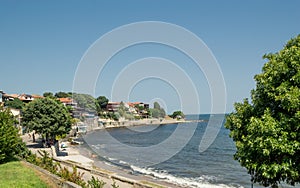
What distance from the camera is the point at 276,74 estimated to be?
1040cm

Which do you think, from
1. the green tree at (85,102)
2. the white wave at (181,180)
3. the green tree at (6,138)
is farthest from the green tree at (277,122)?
the green tree at (85,102)

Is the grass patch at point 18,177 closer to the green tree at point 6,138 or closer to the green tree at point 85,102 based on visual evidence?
the green tree at point 6,138

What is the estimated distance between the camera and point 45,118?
116ft

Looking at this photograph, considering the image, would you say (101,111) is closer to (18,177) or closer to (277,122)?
(18,177)

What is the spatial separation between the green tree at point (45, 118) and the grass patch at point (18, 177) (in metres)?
20.2

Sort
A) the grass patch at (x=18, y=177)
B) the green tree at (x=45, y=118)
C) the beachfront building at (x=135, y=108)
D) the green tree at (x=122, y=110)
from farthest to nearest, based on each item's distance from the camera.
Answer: the beachfront building at (x=135, y=108)
the green tree at (x=122, y=110)
the green tree at (x=45, y=118)
the grass patch at (x=18, y=177)

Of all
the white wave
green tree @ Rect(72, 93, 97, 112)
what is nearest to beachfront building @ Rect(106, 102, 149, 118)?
green tree @ Rect(72, 93, 97, 112)

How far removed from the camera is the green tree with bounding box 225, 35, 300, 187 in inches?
365

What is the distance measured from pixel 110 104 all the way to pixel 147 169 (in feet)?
406

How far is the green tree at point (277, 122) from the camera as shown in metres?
9.27

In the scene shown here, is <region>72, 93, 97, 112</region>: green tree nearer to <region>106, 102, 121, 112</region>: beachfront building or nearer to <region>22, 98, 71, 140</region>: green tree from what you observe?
<region>106, 102, 121, 112</region>: beachfront building

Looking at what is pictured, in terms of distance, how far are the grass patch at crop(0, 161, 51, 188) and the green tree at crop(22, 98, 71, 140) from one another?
20153mm

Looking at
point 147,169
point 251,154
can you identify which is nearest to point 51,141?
point 147,169

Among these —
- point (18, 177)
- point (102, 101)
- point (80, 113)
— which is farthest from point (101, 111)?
point (18, 177)
